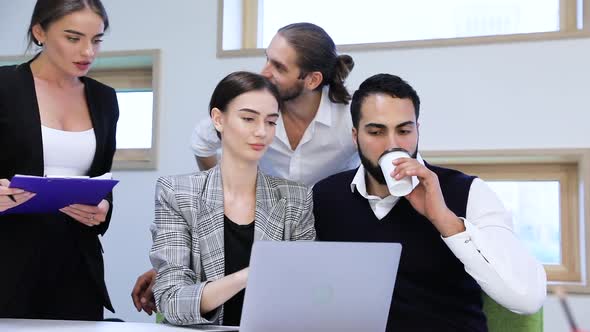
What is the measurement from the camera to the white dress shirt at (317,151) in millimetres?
2186

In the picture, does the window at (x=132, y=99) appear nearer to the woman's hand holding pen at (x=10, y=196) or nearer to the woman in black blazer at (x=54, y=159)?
the woman in black blazer at (x=54, y=159)

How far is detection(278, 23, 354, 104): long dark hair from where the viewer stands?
2195 millimetres

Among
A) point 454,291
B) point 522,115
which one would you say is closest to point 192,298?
point 454,291

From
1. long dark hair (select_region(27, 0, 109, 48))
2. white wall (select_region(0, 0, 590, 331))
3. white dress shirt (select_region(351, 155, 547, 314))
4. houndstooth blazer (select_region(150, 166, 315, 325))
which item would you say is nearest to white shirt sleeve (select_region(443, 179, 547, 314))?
white dress shirt (select_region(351, 155, 547, 314))

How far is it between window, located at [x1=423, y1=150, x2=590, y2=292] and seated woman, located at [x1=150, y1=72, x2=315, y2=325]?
4.91ft

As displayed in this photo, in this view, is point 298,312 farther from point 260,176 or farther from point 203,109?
point 203,109

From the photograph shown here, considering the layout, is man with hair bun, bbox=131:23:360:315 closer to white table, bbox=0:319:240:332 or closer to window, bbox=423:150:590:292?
white table, bbox=0:319:240:332

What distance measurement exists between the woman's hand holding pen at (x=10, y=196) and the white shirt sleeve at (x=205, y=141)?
0.83 meters

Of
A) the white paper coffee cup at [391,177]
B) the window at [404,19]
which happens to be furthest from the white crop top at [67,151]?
the window at [404,19]

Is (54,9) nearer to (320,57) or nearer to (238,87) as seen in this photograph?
(238,87)

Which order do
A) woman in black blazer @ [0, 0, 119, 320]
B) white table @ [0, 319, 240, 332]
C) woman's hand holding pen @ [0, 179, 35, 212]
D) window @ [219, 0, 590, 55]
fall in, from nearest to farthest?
white table @ [0, 319, 240, 332] → woman's hand holding pen @ [0, 179, 35, 212] → woman in black blazer @ [0, 0, 119, 320] → window @ [219, 0, 590, 55]

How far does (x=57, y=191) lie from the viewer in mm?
1530

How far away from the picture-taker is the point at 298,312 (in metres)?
1.18

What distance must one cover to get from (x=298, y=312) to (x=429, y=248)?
68cm
